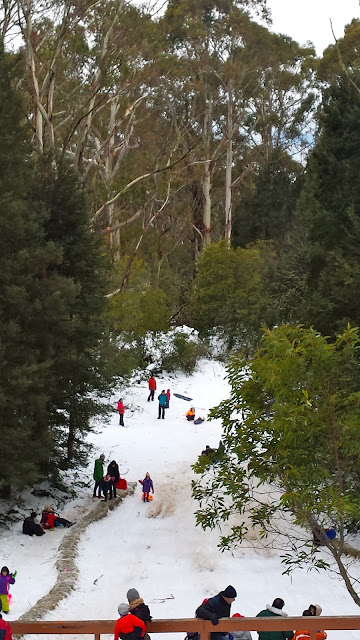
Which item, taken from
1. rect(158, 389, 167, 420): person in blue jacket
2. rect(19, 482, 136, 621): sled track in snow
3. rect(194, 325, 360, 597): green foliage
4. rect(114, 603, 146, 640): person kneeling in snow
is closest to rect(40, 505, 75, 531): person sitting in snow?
rect(19, 482, 136, 621): sled track in snow

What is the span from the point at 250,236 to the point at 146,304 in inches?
682

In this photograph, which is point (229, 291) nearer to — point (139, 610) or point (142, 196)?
point (142, 196)

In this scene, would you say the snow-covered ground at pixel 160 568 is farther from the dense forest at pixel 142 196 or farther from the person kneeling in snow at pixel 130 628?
the person kneeling in snow at pixel 130 628

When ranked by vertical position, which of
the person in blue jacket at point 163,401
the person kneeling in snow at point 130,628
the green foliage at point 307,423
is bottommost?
the person kneeling in snow at point 130,628

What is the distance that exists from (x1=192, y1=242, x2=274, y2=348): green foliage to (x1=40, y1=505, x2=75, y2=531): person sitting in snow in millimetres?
20053

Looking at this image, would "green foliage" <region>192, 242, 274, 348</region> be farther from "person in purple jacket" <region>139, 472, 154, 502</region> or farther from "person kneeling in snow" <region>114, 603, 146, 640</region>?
"person kneeling in snow" <region>114, 603, 146, 640</region>

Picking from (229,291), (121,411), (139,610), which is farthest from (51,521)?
(229,291)

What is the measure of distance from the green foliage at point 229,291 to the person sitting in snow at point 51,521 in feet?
65.8

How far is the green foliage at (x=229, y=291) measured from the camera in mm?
34031

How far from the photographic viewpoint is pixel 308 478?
7266 mm

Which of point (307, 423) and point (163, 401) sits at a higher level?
point (163, 401)

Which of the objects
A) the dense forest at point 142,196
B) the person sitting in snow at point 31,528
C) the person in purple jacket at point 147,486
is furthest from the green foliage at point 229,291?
the person sitting in snow at point 31,528

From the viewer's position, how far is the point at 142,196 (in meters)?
25.7

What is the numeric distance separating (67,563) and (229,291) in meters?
23.8
